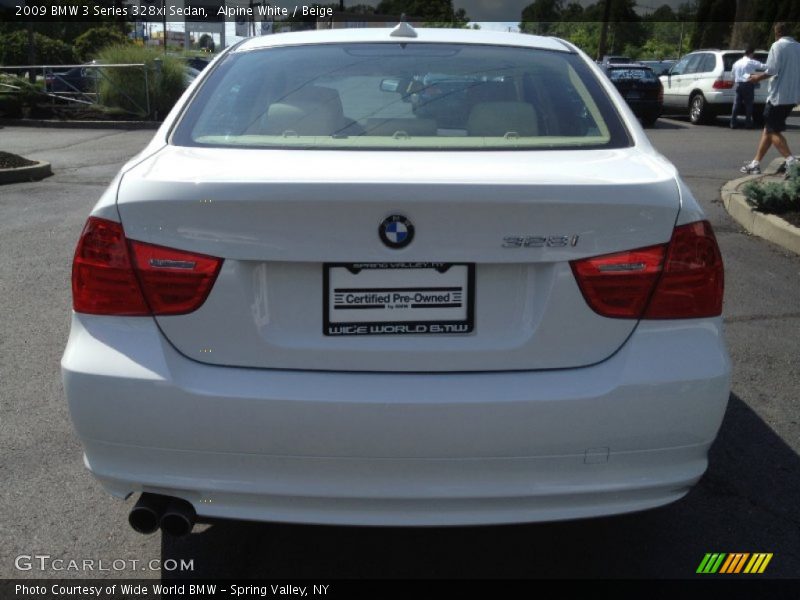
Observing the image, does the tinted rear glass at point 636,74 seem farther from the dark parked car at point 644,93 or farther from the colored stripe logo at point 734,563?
the colored stripe logo at point 734,563

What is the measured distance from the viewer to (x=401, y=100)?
3402 mm

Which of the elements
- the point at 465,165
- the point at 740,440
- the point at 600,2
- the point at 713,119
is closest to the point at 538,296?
the point at 465,165

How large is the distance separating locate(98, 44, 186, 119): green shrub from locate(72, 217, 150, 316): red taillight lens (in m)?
19.7

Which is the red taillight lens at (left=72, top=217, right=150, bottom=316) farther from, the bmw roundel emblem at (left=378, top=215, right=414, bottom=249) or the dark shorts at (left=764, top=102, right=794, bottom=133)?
the dark shorts at (left=764, top=102, right=794, bottom=133)

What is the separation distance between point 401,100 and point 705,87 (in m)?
19.8

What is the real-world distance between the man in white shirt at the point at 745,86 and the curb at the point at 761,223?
990 cm

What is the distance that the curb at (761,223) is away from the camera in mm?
7535

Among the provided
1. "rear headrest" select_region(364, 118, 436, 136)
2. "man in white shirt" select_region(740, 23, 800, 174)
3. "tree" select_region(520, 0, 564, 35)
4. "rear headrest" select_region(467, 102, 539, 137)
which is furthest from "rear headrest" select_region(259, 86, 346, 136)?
"tree" select_region(520, 0, 564, 35)

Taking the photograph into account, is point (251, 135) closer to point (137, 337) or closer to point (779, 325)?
point (137, 337)

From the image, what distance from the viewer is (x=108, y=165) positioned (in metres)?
13.4

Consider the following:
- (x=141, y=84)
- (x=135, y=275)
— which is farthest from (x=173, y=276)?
(x=141, y=84)

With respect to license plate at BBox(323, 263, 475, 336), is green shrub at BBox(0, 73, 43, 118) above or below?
below

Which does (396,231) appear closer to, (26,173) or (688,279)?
(688,279)

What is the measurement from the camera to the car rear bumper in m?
2.44
